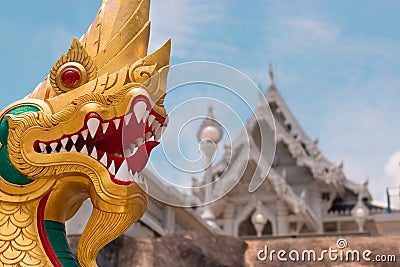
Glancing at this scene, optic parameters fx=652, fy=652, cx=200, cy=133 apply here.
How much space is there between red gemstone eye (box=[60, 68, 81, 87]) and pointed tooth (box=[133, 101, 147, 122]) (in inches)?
9.9

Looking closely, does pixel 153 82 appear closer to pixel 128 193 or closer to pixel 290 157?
pixel 128 193

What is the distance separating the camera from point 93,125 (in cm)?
220

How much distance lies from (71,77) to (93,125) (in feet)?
0.68

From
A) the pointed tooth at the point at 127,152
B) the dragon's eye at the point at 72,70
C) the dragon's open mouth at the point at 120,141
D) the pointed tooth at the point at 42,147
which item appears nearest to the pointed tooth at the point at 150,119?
the dragon's open mouth at the point at 120,141

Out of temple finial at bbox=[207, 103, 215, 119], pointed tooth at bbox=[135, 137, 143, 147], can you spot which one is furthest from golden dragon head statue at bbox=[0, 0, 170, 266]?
temple finial at bbox=[207, 103, 215, 119]

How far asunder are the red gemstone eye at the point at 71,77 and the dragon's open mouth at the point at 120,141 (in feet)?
0.53

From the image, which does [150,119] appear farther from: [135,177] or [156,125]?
[135,177]

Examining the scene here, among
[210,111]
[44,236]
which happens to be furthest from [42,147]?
[210,111]

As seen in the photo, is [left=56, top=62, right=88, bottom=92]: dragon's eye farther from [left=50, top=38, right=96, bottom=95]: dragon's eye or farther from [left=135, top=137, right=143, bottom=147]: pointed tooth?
[left=135, top=137, right=143, bottom=147]: pointed tooth

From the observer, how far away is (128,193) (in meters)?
2.20

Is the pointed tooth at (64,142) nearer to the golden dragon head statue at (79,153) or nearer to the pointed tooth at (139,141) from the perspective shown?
the golden dragon head statue at (79,153)

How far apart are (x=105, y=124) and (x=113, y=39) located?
0.33 meters

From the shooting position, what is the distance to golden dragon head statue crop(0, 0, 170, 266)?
86.4 inches

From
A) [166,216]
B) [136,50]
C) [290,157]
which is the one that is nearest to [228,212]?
[290,157]
